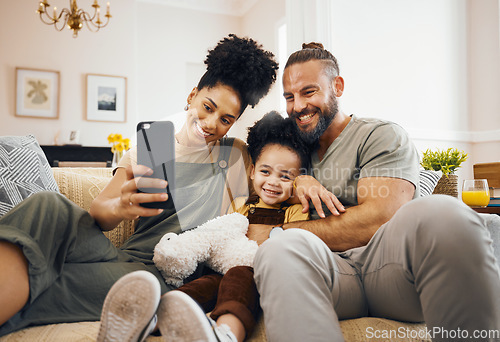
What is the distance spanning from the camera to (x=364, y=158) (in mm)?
1255

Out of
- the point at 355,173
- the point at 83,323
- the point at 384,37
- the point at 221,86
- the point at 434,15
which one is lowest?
the point at 83,323

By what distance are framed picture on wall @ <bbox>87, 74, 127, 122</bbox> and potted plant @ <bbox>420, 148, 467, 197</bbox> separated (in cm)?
416

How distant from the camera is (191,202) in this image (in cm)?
135

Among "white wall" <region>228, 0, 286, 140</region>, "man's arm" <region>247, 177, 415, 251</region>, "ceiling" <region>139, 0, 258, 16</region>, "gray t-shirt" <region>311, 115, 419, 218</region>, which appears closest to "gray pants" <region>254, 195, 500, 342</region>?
"man's arm" <region>247, 177, 415, 251</region>

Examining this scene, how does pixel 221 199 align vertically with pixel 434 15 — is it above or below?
below

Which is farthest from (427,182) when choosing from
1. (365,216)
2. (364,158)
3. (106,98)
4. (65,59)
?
(65,59)

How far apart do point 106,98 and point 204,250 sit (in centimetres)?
444

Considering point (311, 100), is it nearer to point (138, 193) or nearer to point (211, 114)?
point (211, 114)

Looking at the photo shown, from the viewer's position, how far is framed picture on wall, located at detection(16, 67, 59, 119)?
4.72 metres

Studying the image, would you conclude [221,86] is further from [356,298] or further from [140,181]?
[356,298]

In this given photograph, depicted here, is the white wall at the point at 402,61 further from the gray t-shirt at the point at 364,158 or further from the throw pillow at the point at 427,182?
the gray t-shirt at the point at 364,158

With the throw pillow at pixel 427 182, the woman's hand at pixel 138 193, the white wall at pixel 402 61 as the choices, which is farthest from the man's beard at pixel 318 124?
the white wall at pixel 402 61

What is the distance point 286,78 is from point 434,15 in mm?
2508

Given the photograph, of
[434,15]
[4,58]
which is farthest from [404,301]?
[4,58]
